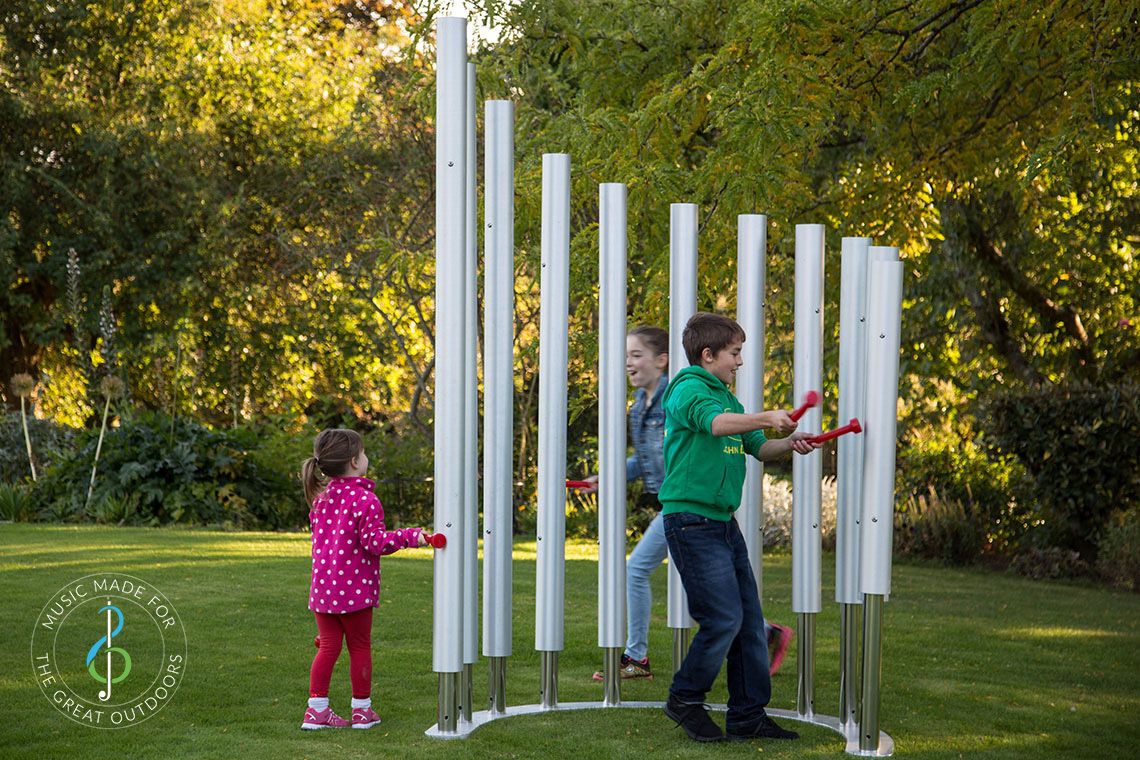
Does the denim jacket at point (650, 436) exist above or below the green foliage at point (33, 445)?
above

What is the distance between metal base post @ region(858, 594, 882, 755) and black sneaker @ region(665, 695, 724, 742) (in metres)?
0.52

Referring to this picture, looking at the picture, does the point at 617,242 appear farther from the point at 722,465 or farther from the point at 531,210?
the point at 531,210

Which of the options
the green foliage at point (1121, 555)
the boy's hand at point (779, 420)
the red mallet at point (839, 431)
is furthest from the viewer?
the green foliage at point (1121, 555)

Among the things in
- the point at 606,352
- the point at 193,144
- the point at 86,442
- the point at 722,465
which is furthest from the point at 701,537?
the point at 193,144

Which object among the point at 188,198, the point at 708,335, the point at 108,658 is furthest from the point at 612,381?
the point at 188,198

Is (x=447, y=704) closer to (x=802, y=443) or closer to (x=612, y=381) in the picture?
(x=612, y=381)

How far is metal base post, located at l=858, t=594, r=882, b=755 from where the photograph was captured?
15.9ft

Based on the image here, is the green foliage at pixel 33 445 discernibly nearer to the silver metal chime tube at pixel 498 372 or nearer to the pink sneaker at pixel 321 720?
the pink sneaker at pixel 321 720

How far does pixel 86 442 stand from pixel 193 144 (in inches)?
228

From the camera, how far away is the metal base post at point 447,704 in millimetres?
→ 4988

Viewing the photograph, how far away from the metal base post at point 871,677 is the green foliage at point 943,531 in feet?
24.2

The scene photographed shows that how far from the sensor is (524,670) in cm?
640

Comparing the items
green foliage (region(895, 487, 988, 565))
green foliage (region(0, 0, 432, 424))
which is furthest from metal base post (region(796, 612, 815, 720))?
green foliage (region(0, 0, 432, 424))

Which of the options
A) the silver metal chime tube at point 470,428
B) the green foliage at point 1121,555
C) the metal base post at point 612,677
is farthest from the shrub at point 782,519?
the silver metal chime tube at point 470,428
